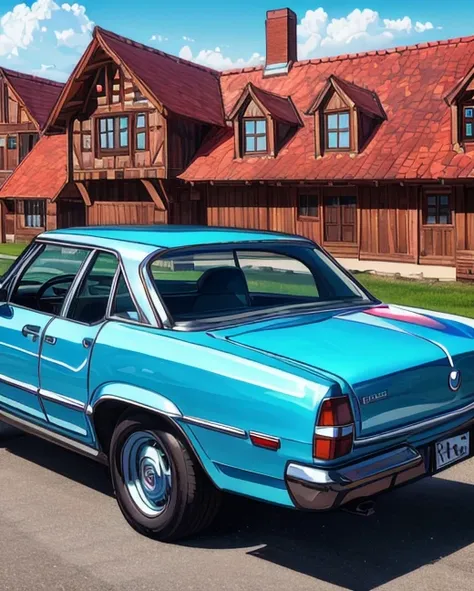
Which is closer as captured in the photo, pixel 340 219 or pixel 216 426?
pixel 216 426

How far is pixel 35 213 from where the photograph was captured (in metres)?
36.2

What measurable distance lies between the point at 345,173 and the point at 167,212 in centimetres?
730

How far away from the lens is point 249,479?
12.6 ft

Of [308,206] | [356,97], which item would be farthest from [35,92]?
[356,97]

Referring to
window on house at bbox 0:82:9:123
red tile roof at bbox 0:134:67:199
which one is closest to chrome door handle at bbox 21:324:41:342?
red tile roof at bbox 0:134:67:199

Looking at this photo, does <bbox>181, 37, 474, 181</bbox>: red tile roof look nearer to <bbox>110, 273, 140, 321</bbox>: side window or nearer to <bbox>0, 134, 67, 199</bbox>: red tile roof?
<bbox>0, 134, 67, 199</bbox>: red tile roof

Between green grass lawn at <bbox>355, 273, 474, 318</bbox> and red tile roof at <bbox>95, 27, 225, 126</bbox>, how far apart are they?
31.3 feet

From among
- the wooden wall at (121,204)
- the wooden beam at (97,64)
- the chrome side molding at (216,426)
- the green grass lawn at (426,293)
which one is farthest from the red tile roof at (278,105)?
the chrome side molding at (216,426)

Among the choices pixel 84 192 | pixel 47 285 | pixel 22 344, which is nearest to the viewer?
pixel 22 344

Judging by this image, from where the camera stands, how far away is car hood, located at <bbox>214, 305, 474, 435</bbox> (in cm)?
379

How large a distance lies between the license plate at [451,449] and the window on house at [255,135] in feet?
75.6

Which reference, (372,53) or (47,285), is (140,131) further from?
(47,285)

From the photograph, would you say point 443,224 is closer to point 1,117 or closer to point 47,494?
point 47,494

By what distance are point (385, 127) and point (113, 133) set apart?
380 inches
